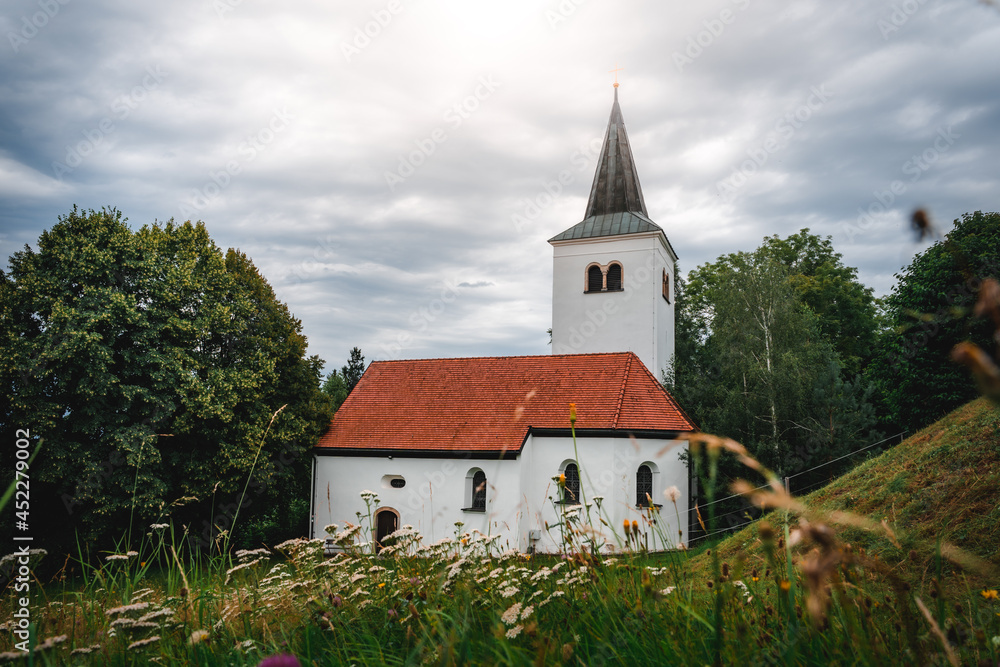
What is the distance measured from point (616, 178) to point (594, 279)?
557 cm

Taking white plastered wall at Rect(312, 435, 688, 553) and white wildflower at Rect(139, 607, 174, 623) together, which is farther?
white plastered wall at Rect(312, 435, 688, 553)

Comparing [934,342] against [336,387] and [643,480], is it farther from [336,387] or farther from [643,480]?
[336,387]

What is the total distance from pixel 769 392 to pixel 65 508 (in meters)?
21.6

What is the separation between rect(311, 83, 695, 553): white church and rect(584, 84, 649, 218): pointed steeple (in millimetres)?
1300

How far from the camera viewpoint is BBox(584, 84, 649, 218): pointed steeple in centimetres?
2895

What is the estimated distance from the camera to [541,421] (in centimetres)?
2139

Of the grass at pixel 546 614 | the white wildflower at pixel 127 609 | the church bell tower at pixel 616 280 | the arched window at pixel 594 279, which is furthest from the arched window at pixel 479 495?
the white wildflower at pixel 127 609

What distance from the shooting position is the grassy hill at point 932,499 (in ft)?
18.5

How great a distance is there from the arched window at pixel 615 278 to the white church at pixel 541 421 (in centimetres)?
5

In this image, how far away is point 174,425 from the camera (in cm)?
1761

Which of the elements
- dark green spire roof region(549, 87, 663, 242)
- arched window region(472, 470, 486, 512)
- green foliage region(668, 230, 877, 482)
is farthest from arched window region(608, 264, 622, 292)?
arched window region(472, 470, 486, 512)

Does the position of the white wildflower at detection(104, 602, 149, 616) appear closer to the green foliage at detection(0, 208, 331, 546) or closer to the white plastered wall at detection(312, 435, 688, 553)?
the green foliage at detection(0, 208, 331, 546)

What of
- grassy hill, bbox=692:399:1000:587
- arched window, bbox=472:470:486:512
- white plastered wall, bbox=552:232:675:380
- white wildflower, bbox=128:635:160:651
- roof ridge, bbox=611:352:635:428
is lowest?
arched window, bbox=472:470:486:512

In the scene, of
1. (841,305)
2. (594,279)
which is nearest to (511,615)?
(594,279)
